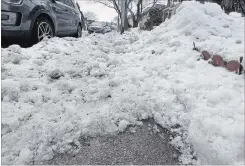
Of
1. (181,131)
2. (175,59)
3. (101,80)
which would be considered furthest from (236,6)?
(181,131)

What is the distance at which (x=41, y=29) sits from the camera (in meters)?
5.12

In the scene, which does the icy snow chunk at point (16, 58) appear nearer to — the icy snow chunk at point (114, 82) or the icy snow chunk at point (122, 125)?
the icy snow chunk at point (114, 82)

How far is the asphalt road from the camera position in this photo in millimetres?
2061

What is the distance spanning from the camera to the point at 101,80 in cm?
331

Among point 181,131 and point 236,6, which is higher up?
point 236,6

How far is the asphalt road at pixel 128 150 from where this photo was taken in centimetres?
206

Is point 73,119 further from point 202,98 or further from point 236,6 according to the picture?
point 236,6

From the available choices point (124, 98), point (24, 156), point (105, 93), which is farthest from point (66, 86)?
point (24, 156)

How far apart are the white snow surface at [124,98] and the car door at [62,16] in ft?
6.78

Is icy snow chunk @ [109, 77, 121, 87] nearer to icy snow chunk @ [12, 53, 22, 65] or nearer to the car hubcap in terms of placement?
icy snow chunk @ [12, 53, 22, 65]

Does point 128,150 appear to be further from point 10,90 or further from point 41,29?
point 41,29

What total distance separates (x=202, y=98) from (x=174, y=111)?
0.31 metres

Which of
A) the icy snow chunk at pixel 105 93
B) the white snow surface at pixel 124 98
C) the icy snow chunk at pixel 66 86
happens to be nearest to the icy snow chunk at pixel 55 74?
the white snow surface at pixel 124 98

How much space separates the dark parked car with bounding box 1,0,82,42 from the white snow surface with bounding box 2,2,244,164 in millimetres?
489
